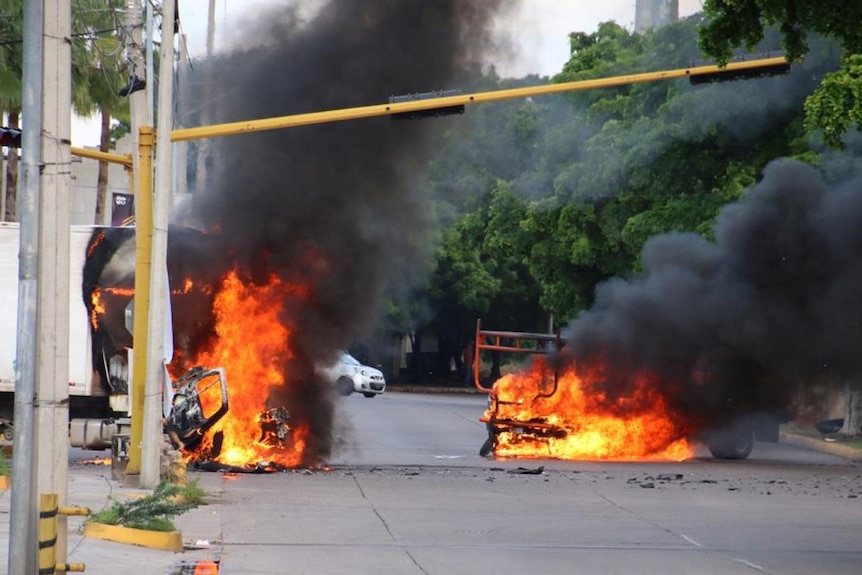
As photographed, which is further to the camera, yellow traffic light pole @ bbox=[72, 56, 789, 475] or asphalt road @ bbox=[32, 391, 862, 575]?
yellow traffic light pole @ bbox=[72, 56, 789, 475]

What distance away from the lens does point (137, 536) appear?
11953mm

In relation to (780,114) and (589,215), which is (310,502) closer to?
(780,114)

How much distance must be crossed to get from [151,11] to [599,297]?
1146 cm

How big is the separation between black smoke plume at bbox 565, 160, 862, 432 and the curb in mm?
2109

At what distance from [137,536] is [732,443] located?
14085mm

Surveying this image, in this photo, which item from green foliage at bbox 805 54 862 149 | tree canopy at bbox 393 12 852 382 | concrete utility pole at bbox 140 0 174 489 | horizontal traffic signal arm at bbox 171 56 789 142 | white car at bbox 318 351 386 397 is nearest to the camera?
green foliage at bbox 805 54 862 149

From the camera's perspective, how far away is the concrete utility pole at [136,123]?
16.9 metres

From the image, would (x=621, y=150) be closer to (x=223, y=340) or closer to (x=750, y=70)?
(x=223, y=340)

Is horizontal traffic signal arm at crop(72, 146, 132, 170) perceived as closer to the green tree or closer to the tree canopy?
the tree canopy

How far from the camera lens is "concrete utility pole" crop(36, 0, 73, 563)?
26.6 feet

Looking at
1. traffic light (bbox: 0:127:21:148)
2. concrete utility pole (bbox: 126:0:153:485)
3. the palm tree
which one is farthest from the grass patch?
the palm tree

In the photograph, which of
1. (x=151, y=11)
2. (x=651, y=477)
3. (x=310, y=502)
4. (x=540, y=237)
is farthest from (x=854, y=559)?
(x=540, y=237)

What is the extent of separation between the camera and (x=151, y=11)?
18.2m

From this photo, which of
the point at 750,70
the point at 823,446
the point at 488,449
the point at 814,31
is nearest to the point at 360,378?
the point at 823,446
